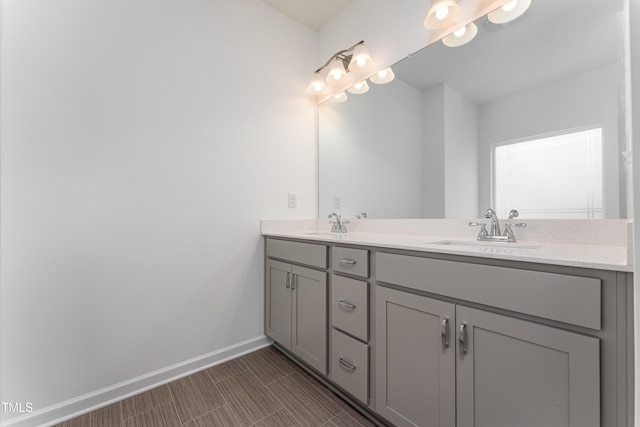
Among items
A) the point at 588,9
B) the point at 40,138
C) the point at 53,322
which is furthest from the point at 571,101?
the point at 53,322

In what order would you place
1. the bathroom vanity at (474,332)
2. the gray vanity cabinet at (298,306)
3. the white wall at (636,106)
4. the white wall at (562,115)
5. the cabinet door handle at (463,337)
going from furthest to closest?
the gray vanity cabinet at (298,306) < the white wall at (562,115) < the cabinet door handle at (463,337) < the bathroom vanity at (474,332) < the white wall at (636,106)

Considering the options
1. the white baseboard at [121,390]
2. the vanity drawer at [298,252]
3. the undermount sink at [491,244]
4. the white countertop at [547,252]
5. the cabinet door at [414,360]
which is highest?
the white countertop at [547,252]

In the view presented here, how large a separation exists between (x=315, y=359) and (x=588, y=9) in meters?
2.01

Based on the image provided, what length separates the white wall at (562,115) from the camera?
3.53 ft

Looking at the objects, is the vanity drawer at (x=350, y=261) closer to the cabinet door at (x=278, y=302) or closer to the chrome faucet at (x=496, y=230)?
the cabinet door at (x=278, y=302)

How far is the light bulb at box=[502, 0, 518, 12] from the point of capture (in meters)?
1.30

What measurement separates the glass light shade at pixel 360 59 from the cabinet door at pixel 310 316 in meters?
1.41

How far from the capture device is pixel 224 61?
1873 millimetres

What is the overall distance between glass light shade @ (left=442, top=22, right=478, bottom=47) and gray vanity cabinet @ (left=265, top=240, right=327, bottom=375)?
132 cm

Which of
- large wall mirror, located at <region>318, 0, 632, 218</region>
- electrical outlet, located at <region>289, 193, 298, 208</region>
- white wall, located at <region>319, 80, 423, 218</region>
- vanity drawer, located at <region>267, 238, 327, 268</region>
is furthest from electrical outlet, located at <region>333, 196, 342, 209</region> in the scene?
vanity drawer, located at <region>267, 238, 327, 268</region>

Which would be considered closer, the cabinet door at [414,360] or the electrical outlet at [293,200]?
the cabinet door at [414,360]

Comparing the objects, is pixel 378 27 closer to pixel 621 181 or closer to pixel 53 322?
pixel 621 181

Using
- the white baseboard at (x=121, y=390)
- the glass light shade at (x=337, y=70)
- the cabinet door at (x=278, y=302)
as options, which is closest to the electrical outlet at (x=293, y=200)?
the cabinet door at (x=278, y=302)

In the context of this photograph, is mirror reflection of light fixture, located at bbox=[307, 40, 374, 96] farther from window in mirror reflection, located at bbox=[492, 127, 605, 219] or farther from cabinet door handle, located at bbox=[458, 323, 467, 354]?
cabinet door handle, located at bbox=[458, 323, 467, 354]
